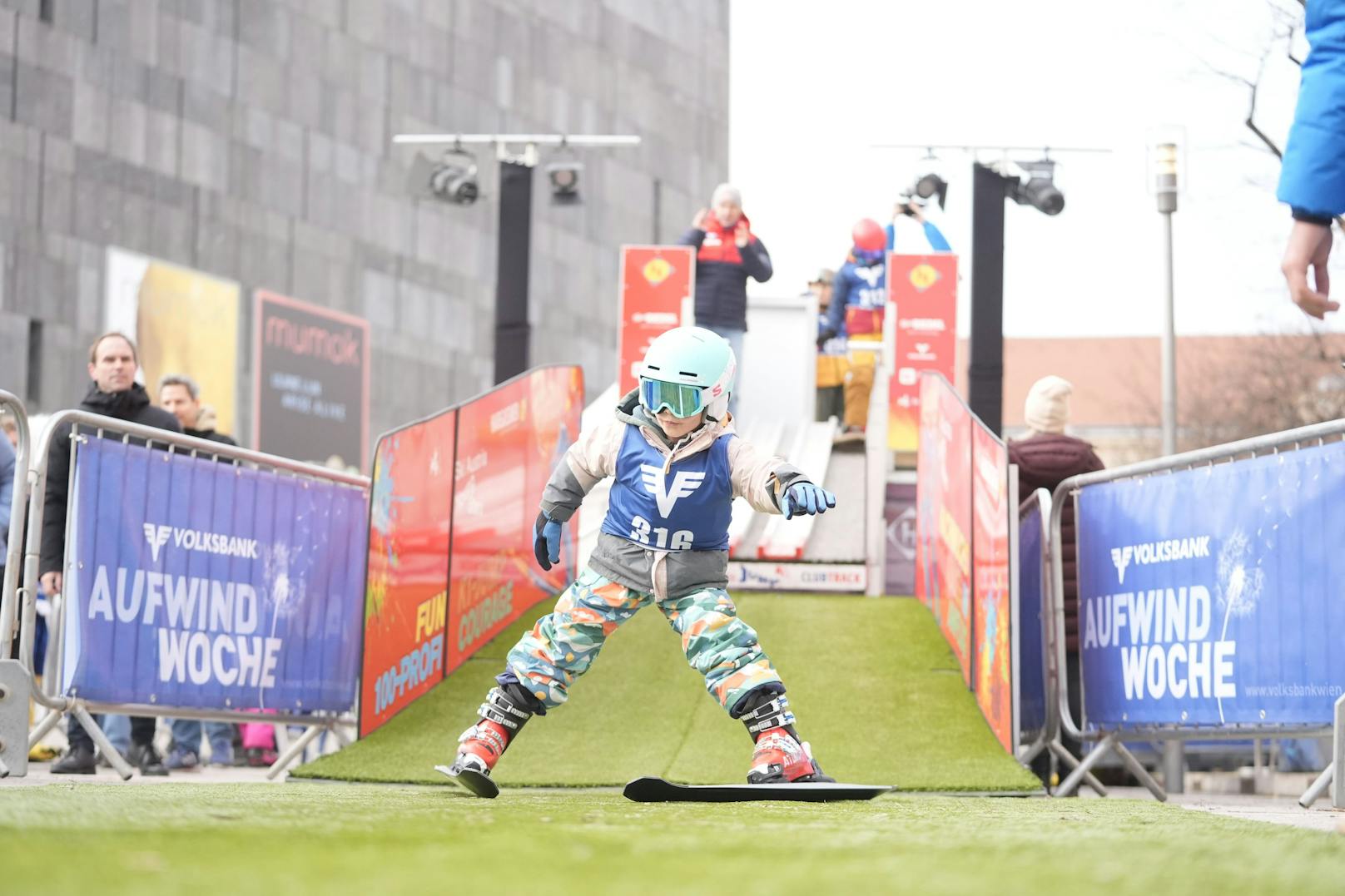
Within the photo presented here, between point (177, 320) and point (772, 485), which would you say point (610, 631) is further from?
point (177, 320)

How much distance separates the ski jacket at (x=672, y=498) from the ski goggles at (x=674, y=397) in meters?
0.13

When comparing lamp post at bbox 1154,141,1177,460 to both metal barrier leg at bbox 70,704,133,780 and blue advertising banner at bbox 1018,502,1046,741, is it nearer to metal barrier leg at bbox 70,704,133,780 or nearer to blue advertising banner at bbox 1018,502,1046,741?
blue advertising banner at bbox 1018,502,1046,741

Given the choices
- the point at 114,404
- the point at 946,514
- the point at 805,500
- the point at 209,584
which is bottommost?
the point at 209,584

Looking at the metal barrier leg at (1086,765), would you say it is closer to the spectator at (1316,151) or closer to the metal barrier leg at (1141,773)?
the metal barrier leg at (1141,773)

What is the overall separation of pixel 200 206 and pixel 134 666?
34.3 metres

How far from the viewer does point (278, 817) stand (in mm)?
4148

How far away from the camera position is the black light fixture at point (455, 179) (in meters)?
20.8

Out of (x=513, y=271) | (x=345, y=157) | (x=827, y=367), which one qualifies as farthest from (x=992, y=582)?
(x=345, y=157)

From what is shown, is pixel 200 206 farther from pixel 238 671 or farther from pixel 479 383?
pixel 238 671

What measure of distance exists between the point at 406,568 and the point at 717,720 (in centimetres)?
178

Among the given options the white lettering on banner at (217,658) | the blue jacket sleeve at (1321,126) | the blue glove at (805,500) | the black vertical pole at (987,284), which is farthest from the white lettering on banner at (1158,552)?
the black vertical pole at (987,284)

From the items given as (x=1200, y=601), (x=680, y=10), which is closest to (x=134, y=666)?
(x=1200, y=601)

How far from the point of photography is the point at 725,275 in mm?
16203

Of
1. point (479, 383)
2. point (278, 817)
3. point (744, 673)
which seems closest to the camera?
point (278, 817)
